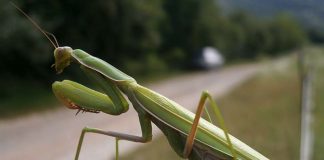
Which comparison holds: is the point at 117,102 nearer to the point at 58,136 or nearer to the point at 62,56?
the point at 62,56

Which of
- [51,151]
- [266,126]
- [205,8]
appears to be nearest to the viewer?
[51,151]

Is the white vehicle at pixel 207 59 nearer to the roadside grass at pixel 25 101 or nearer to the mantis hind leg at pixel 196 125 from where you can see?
the roadside grass at pixel 25 101

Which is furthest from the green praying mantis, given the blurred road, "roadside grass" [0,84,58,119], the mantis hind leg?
"roadside grass" [0,84,58,119]

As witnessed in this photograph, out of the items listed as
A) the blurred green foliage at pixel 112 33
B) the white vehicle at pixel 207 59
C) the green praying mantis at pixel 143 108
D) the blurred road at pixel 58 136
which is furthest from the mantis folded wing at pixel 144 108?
the white vehicle at pixel 207 59

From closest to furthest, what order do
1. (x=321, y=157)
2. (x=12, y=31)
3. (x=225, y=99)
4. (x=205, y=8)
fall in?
(x=321, y=157) → (x=12, y=31) → (x=225, y=99) → (x=205, y=8)

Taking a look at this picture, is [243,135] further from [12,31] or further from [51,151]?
[12,31]

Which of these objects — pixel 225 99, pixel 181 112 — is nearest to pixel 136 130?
pixel 225 99
